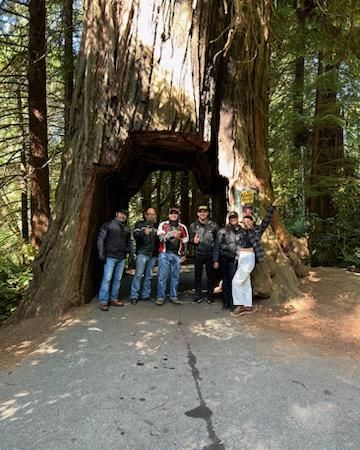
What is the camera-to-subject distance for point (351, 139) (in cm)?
1372

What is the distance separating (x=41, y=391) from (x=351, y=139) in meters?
12.9

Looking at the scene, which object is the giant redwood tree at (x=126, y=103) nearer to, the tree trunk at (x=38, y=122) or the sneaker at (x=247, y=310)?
the sneaker at (x=247, y=310)

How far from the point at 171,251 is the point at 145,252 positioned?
499 mm

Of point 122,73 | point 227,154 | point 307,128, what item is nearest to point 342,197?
point 307,128

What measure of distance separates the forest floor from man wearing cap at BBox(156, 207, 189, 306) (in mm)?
670

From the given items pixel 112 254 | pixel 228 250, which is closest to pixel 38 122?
pixel 112 254

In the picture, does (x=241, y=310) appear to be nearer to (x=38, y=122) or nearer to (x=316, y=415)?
(x=316, y=415)

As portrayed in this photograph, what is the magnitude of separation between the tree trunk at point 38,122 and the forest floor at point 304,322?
177 inches

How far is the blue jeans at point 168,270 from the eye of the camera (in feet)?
25.1

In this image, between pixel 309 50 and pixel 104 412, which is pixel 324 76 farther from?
pixel 104 412

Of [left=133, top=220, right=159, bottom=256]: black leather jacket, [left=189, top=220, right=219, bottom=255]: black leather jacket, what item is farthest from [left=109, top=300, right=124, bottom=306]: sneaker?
[left=189, top=220, right=219, bottom=255]: black leather jacket

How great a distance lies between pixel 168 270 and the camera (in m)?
7.77

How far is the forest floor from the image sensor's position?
5.42 m

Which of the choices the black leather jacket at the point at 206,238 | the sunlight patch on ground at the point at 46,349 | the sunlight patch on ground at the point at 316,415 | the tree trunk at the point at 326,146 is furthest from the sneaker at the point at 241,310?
the tree trunk at the point at 326,146
